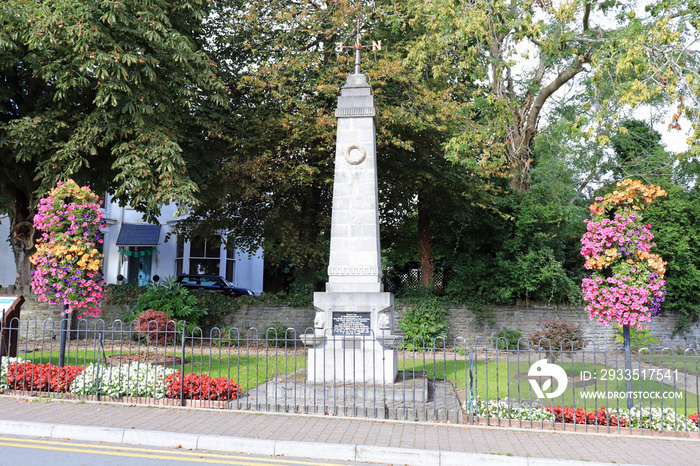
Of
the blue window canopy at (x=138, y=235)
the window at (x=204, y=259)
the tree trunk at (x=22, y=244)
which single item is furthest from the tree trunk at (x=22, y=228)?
the window at (x=204, y=259)

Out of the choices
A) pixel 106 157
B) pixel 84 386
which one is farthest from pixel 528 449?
pixel 106 157

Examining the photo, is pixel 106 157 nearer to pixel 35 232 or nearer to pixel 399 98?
pixel 35 232

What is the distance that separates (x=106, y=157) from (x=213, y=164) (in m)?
3.25

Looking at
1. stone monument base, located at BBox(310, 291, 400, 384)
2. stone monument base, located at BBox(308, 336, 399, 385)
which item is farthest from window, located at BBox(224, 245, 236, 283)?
stone monument base, located at BBox(308, 336, 399, 385)

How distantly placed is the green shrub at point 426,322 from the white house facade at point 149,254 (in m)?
12.3

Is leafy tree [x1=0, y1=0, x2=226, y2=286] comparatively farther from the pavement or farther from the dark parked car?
the dark parked car

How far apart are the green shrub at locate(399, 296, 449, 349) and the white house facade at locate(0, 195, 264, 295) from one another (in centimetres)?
1234

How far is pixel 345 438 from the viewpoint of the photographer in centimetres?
655

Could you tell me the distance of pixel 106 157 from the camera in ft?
55.3

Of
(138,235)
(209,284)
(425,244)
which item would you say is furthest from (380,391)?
(138,235)

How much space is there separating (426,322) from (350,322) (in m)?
8.85

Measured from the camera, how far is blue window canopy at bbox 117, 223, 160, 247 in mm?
28453

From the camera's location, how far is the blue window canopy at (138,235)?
2845 centimetres

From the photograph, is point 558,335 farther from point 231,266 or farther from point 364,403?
point 231,266
